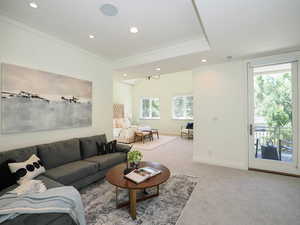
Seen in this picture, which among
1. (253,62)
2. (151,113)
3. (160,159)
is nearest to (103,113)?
(160,159)

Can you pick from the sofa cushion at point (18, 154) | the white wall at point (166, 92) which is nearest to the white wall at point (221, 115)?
the sofa cushion at point (18, 154)

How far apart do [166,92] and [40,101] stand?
687 centimetres

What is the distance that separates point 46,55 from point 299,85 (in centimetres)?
516

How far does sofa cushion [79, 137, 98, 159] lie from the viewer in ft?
9.82

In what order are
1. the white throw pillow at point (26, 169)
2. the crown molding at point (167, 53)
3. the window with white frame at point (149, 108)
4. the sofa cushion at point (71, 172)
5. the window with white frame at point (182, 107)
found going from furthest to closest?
the window with white frame at point (149, 108), the window with white frame at point (182, 107), the crown molding at point (167, 53), the sofa cushion at point (71, 172), the white throw pillow at point (26, 169)

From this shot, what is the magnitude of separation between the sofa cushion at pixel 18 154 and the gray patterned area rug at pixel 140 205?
1038 mm

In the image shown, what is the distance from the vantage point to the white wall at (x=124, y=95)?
27.2 ft

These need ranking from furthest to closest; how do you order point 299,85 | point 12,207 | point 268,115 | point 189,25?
point 268,115 → point 299,85 → point 189,25 → point 12,207

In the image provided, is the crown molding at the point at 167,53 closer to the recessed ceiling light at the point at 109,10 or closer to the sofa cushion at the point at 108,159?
the recessed ceiling light at the point at 109,10

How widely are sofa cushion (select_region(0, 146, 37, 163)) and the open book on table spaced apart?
1.59 metres

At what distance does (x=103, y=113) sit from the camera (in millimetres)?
3949

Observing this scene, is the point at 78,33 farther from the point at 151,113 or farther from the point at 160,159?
the point at 151,113

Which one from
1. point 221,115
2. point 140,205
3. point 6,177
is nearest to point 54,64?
point 6,177

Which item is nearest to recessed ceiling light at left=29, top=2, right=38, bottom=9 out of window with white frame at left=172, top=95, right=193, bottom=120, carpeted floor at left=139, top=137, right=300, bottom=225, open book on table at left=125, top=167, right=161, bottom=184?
open book on table at left=125, top=167, right=161, bottom=184
